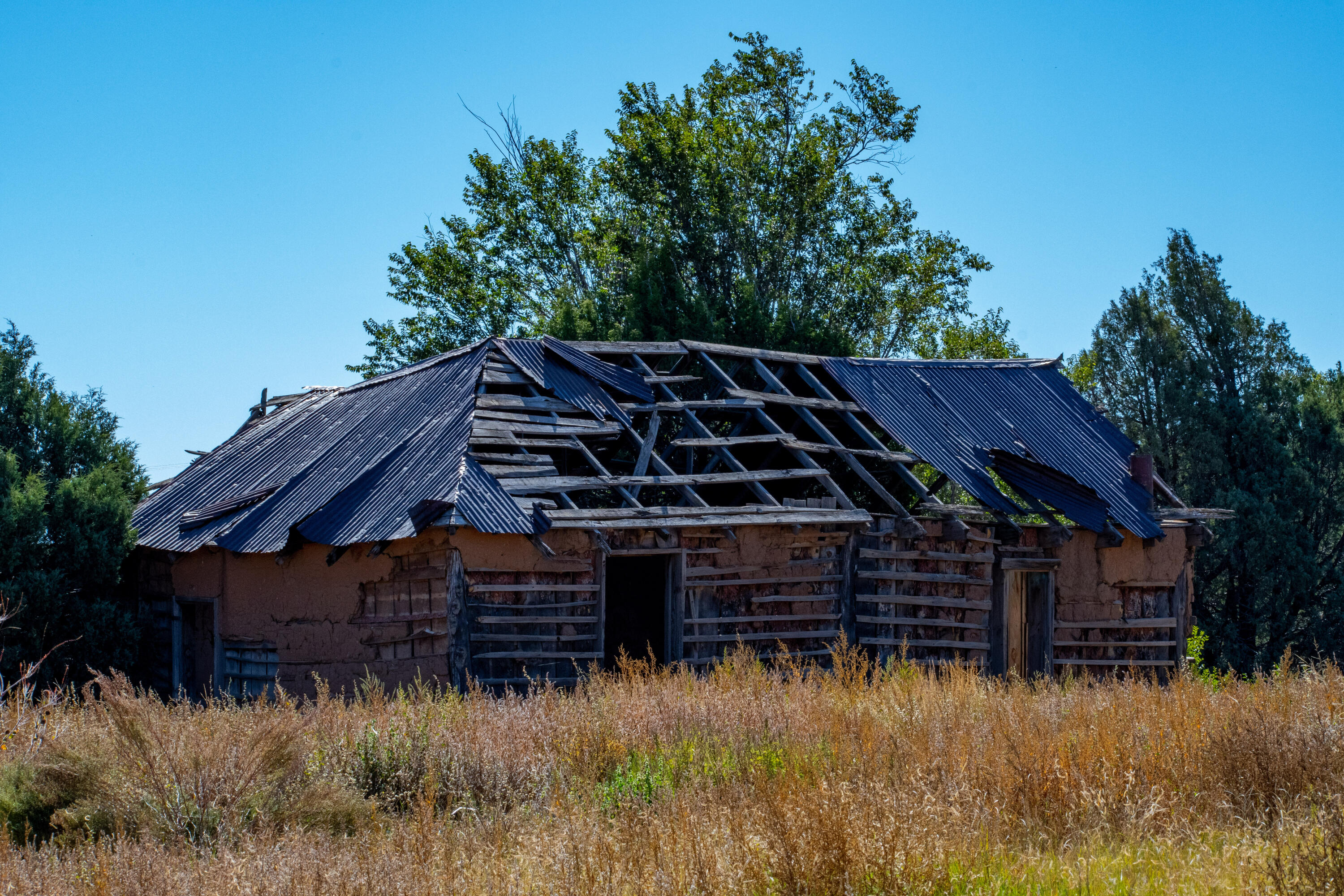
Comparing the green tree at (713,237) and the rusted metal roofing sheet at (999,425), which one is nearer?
the rusted metal roofing sheet at (999,425)

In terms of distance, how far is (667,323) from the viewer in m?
23.2

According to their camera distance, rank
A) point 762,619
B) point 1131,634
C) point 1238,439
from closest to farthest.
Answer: point 762,619 → point 1131,634 → point 1238,439

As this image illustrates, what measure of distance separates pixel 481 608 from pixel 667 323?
497 inches

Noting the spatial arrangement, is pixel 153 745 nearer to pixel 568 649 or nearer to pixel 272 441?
pixel 568 649

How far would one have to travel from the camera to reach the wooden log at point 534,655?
11305 mm

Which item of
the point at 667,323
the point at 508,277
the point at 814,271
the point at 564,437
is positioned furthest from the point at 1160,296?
the point at 564,437

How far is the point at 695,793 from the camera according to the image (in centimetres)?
600

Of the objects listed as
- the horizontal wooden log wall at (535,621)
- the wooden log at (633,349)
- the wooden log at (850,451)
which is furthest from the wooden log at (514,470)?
the wooden log at (850,451)

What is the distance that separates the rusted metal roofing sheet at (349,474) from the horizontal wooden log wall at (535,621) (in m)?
0.75

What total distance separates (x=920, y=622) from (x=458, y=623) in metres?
5.41

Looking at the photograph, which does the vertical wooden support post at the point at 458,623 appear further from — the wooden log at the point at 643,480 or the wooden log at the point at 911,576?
the wooden log at the point at 911,576

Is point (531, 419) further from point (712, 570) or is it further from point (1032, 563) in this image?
point (1032, 563)

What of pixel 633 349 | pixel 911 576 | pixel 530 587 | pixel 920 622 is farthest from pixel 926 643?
pixel 633 349

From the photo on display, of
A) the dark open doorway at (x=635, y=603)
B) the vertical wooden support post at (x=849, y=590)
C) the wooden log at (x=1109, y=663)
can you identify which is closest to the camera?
the vertical wooden support post at (x=849, y=590)
